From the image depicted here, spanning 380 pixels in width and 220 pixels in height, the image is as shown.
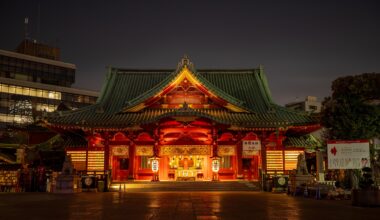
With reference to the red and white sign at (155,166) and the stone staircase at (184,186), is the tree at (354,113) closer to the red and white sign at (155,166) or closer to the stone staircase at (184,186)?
the stone staircase at (184,186)

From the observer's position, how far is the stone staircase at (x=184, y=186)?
32103 millimetres

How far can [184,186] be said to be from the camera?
109ft

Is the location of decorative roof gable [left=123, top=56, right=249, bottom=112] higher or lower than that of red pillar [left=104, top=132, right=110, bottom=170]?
higher

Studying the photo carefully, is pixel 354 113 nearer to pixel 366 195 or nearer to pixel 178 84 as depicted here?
pixel 366 195

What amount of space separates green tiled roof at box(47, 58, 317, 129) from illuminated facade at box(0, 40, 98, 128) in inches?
1803

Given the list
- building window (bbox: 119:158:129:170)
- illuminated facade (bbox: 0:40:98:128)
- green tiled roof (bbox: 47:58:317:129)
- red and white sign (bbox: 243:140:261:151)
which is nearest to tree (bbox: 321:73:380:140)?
red and white sign (bbox: 243:140:261:151)

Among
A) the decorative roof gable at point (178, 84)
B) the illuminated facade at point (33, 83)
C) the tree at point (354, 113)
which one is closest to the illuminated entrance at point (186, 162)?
the decorative roof gable at point (178, 84)

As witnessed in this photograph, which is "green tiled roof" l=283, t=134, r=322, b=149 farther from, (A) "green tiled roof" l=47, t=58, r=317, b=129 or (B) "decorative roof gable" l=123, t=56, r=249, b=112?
(B) "decorative roof gable" l=123, t=56, r=249, b=112

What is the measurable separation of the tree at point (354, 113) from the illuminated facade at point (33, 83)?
6981 centimetres

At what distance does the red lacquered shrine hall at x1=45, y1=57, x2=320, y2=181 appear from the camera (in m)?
37.6

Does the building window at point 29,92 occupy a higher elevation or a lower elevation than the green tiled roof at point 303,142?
higher

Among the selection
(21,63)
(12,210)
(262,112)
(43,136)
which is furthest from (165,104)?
(21,63)

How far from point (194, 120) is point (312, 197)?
13.2 meters

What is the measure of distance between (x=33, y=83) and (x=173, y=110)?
6994cm
